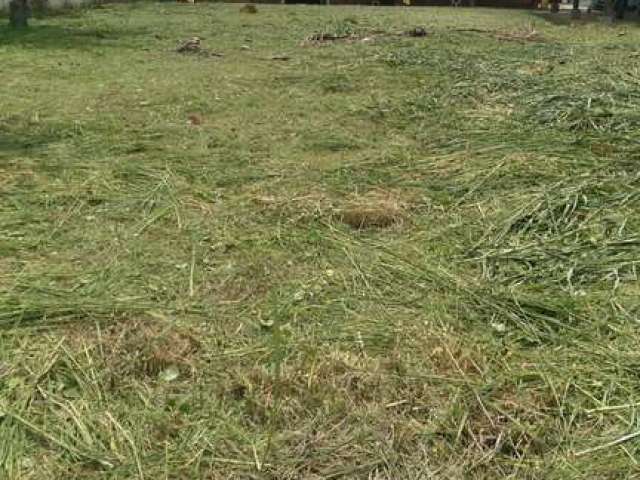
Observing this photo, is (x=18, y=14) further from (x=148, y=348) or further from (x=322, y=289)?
(x=148, y=348)

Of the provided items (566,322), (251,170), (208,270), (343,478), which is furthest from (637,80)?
(343,478)

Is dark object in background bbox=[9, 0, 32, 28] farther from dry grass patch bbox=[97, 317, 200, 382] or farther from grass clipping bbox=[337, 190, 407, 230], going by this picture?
dry grass patch bbox=[97, 317, 200, 382]

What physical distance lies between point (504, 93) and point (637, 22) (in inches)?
537

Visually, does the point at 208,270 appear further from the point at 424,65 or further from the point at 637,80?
the point at 424,65

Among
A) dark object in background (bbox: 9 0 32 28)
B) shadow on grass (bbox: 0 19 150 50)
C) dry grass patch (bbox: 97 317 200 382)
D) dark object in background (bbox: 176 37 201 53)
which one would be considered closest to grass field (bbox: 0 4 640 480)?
dry grass patch (bbox: 97 317 200 382)

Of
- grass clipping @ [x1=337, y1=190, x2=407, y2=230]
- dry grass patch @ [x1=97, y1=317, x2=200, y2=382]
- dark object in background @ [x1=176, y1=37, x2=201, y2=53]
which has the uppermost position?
dark object in background @ [x1=176, y1=37, x2=201, y2=53]

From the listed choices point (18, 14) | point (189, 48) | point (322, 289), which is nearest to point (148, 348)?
point (322, 289)

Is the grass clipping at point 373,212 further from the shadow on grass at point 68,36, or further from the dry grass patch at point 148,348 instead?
the shadow on grass at point 68,36

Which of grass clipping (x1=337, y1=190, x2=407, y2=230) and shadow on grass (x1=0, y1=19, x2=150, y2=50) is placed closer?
grass clipping (x1=337, y1=190, x2=407, y2=230)

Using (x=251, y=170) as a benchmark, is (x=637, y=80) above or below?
above

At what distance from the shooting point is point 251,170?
411 cm

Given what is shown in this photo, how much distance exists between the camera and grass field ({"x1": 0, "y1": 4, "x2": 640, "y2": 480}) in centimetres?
188

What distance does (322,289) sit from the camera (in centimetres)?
265

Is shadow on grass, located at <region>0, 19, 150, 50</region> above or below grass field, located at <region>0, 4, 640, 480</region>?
above
